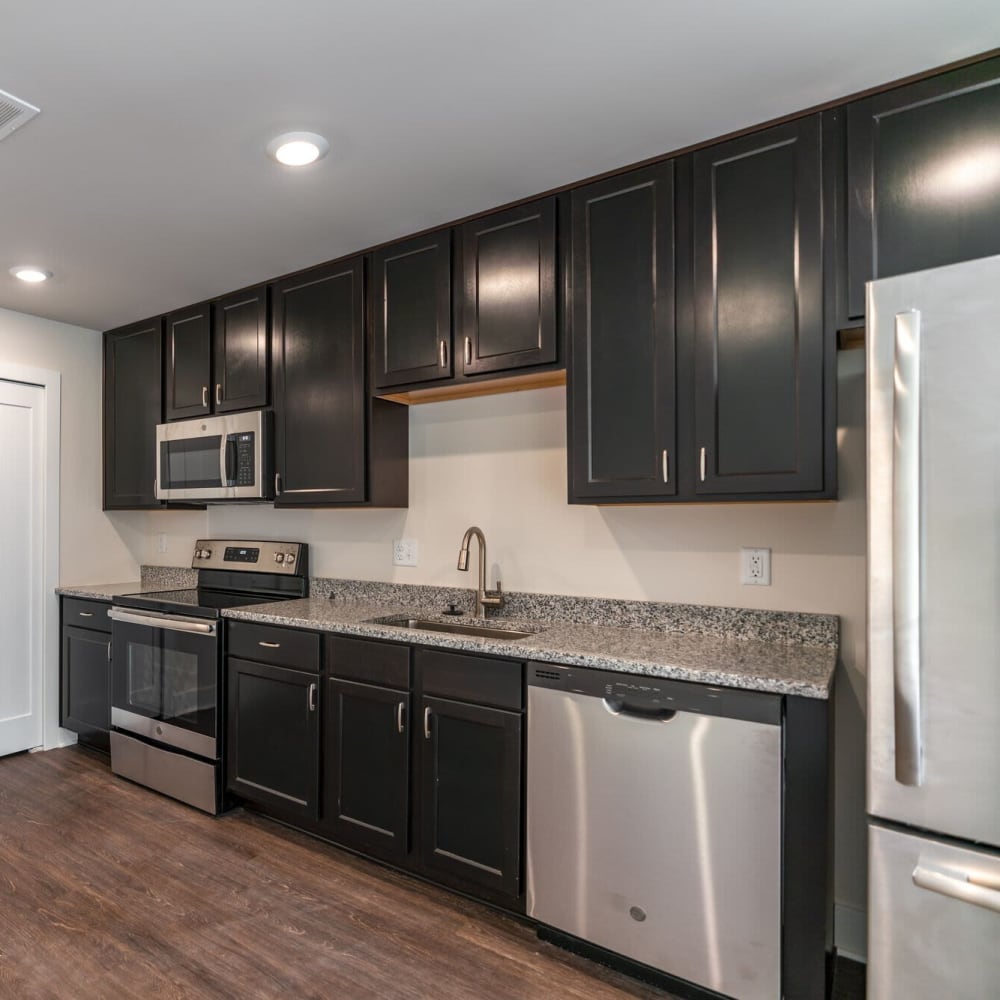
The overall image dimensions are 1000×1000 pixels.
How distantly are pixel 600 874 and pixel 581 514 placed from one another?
Answer: 1.20m

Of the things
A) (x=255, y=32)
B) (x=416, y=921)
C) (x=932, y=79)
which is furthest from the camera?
(x=416, y=921)

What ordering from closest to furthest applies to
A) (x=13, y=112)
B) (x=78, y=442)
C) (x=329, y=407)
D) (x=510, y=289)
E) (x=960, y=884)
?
1. (x=960, y=884)
2. (x=13, y=112)
3. (x=510, y=289)
4. (x=329, y=407)
5. (x=78, y=442)

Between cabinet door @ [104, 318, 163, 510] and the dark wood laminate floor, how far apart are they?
1.72m

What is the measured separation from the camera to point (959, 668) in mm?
1353

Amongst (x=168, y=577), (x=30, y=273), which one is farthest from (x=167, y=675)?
(x=30, y=273)

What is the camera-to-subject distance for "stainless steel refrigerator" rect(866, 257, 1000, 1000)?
133 cm

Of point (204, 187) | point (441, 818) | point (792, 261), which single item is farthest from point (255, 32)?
point (441, 818)

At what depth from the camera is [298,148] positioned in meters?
2.06

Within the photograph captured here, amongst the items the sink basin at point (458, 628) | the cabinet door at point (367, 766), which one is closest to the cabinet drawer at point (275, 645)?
the cabinet door at point (367, 766)

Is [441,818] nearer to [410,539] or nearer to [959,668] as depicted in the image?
[410,539]

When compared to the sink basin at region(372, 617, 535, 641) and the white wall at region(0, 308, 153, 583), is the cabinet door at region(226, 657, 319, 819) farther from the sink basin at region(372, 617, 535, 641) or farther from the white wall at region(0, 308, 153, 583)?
the white wall at region(0, 308, 153, 583)

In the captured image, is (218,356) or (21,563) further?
(21,563)

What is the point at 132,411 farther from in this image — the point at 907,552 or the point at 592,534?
the point at 907,552

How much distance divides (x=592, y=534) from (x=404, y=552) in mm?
946
